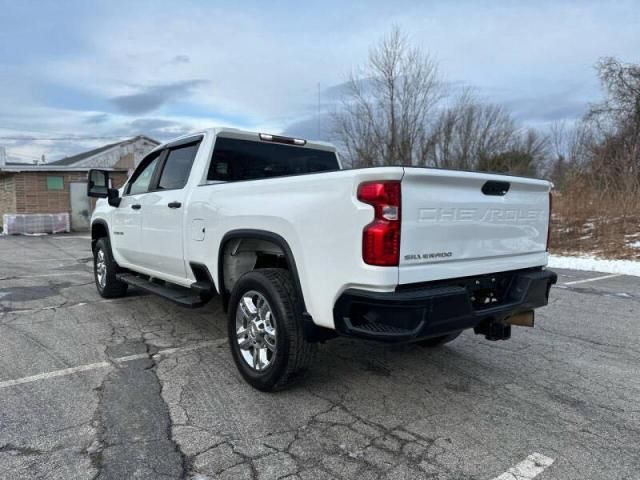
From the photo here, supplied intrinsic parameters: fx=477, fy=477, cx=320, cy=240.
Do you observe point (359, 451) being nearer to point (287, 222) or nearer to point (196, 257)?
point (287, 222)

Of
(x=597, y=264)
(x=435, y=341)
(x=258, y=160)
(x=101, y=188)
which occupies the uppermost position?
(x=258, y=160)

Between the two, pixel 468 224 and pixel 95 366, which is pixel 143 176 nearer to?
pixel 95 366

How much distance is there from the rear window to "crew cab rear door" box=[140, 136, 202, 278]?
300 mm

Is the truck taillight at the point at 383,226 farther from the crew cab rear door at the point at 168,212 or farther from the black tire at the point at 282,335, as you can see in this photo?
the crew cab rear door at the point at 168,212

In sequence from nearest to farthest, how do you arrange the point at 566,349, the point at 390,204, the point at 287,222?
the point at 390,204 < the point at 287,222 < the point at 566,349

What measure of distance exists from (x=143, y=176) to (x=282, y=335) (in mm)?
3385

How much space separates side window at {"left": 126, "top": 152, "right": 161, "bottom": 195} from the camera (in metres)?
5.41

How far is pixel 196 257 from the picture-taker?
420 cm

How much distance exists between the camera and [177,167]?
192 inches

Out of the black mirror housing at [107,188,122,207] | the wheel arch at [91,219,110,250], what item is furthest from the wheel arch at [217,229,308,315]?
the wheel arch at [91,219,110,250]

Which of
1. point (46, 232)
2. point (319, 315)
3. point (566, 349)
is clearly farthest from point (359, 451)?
point (46, 232)

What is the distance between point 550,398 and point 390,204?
2006 mm

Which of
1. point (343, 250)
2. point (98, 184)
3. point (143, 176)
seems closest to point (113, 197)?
point (98, 184)

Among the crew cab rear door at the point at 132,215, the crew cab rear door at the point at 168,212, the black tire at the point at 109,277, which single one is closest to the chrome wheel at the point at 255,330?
the crew cab rear door at the point at 168,212
